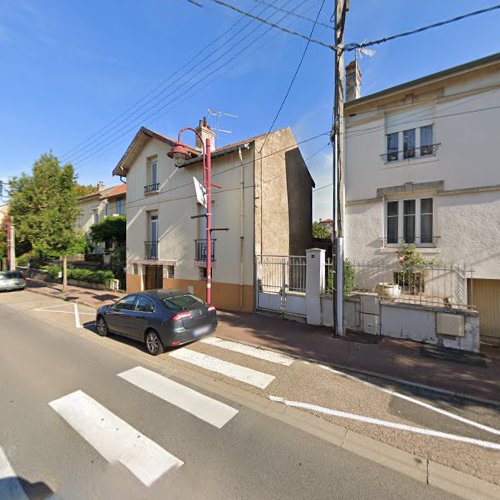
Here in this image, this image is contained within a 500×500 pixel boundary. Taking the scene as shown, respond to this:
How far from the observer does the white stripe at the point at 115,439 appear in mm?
2891

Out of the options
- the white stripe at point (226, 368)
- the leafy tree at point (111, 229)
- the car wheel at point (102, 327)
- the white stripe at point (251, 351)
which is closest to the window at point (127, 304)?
the car wheel at point (102, 327)

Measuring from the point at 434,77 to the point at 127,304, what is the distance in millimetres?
11103

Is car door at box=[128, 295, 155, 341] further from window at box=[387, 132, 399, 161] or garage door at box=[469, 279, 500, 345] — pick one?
garage door at box=[469, 279, 500, 345]

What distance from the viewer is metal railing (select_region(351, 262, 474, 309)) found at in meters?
7.39

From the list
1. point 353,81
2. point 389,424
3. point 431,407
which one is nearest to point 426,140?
point 353,81

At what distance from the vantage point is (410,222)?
9141 millimetres

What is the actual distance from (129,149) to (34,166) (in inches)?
219

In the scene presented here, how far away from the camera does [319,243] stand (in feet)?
50.3

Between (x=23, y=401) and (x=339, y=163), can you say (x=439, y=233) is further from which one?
(x=23, y=401)

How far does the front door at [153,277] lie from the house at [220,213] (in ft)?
0.17

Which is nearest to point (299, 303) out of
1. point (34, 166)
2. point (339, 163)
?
point (339, 163)

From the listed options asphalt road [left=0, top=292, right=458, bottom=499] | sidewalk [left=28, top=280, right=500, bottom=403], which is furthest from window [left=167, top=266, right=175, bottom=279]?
asphalt road [left=0, top=292, right=458, bottom=499]

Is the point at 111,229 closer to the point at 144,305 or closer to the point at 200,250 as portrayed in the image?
the point at 200,250

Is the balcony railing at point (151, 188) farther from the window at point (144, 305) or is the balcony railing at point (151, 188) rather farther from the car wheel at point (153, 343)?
the car wheel at point (153, 343)
